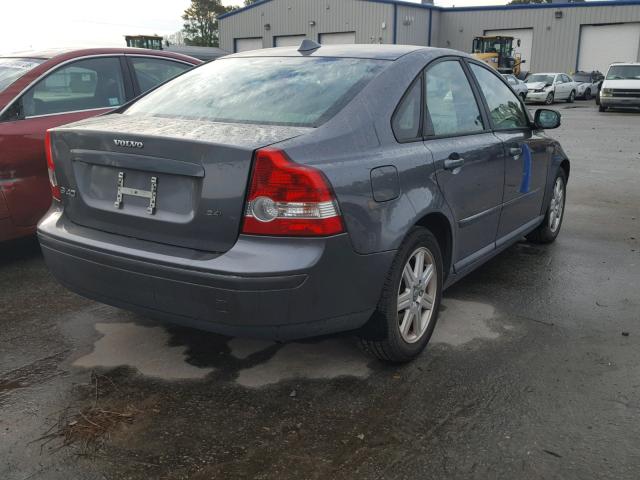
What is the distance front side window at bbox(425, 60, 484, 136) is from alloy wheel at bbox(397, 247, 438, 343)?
2.40 ft

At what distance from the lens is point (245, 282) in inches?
103

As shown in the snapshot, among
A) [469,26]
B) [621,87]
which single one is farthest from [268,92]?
[469,26]

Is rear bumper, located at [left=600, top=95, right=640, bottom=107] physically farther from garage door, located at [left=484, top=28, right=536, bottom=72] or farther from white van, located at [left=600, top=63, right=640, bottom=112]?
garage door, located at [left=484, top=28, right=536, bottom=72]

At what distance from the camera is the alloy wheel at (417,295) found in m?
3.25

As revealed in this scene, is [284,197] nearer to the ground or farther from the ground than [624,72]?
farther from the ground

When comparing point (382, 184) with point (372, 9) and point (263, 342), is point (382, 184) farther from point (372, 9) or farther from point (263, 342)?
point (372, 9)

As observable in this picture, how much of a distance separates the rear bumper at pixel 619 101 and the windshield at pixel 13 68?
22.5 metres

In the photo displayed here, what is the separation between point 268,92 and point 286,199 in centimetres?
93

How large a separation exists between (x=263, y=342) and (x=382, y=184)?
1219 mm

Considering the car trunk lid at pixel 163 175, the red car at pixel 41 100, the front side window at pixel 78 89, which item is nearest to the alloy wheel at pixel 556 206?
the car trunk lid at pixel 163 175

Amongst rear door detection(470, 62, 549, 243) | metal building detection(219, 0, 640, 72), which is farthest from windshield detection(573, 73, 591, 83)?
rear door detection(470, 62, 549, 243)

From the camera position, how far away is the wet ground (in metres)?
2.50

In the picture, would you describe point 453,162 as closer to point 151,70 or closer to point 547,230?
point 547,230

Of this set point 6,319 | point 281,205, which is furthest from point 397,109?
point 6,319
